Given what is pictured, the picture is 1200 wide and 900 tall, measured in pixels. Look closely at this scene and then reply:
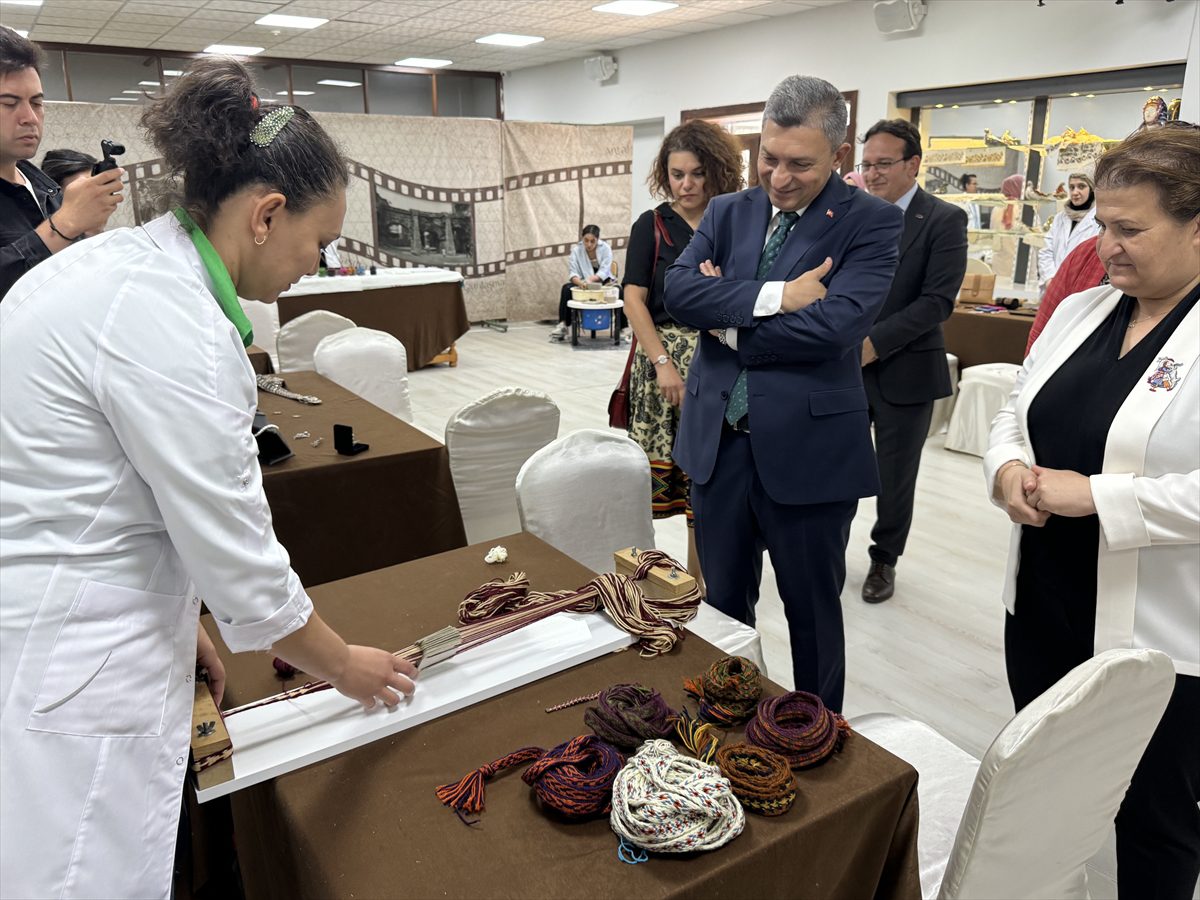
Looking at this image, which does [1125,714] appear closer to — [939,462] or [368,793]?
[368,793]

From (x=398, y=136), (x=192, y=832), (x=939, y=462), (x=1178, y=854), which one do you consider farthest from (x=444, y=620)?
(x=398, y=136)

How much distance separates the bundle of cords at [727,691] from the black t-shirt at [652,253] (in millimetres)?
1610

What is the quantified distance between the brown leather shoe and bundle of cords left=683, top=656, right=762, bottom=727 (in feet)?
7.04

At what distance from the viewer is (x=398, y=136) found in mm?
9109

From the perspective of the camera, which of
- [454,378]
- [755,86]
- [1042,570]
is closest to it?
[1042,570]

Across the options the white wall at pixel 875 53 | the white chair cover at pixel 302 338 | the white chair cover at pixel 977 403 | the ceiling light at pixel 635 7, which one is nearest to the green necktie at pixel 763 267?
the white chair cover at pixel 302 338

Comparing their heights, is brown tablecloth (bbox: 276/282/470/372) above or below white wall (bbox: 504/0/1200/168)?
below

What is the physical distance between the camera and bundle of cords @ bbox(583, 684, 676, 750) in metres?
1.13

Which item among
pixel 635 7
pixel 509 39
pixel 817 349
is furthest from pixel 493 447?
pixel 509 39

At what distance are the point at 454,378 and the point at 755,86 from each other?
17.0 ft

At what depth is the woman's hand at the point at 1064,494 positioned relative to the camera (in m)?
1.40

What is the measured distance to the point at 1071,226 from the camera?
5090 millimetres

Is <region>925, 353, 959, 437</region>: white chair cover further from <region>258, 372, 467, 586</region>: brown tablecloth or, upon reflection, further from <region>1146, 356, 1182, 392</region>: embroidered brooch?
<region>1146, 356, 1182, 392</region>: embroidered brooch

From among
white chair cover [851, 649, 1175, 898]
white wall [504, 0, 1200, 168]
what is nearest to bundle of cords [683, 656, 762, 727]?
white chair cover [851, 649, 1175, 898]
